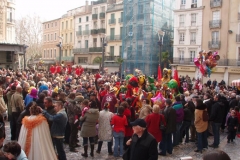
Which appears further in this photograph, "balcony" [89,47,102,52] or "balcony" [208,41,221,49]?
"balcony" [89,47,102,52]

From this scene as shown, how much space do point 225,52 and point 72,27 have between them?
30.1 m

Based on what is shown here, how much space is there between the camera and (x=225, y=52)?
33.4 metres

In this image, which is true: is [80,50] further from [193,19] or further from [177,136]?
[177,136]

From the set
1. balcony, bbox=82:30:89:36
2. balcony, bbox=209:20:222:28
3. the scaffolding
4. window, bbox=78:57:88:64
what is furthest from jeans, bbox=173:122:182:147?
balcony, bbox=82:30:89:36

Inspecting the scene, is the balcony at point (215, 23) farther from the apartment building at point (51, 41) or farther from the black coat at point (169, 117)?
the apartment building at point (51, 41)

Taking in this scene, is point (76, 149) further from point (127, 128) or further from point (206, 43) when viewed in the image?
point (206, 43)

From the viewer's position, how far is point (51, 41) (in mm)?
59219

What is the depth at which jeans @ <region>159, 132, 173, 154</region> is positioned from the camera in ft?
26.8

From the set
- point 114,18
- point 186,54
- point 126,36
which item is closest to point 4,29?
point 126,36

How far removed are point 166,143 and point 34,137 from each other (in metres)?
3.93

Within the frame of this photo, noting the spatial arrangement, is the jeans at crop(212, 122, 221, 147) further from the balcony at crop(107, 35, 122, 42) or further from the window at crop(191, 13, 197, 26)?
the balcony at crop(107, 35, 122, 42)

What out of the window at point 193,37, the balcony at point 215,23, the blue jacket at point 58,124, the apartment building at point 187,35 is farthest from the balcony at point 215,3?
the blue jacket at point 58,124

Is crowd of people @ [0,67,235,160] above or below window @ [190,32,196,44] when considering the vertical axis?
below

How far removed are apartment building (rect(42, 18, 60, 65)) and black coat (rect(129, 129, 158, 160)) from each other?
53588mm
